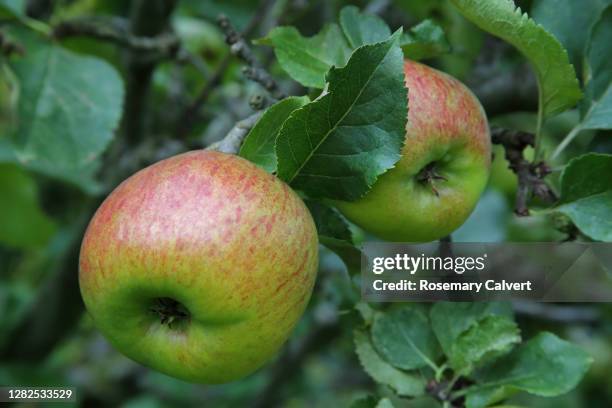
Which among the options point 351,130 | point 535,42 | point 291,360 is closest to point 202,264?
point 351,130

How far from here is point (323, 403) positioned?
8.49 ft

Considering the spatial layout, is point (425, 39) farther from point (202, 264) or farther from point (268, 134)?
point (202, 264)

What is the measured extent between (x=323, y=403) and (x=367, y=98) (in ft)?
6.42

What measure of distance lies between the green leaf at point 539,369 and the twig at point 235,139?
39cm

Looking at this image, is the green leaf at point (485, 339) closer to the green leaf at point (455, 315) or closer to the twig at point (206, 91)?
the green leaf at point (455, 315)

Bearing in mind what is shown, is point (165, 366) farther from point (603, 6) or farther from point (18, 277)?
point (18, 277)

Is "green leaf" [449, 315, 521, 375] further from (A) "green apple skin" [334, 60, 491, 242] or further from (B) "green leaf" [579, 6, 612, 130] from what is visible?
(B) "green leaf" [579, 6, 612, 130]

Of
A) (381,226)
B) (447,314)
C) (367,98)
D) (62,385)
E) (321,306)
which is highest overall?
(367,98)

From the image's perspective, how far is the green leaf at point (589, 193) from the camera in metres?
0.90

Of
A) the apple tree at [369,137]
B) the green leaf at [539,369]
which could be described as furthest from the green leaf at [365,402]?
the green leaf at [539,369]

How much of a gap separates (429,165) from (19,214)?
1.27m

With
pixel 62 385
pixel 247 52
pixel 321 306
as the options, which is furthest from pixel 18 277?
pixel 247 52

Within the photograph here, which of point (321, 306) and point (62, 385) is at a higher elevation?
point (321, 306)

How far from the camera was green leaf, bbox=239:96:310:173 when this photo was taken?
80 centimetres
